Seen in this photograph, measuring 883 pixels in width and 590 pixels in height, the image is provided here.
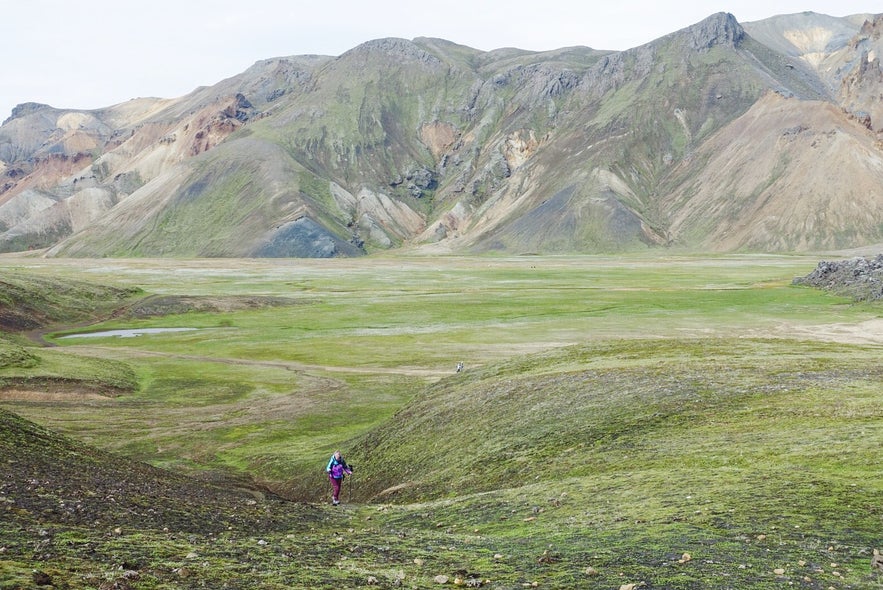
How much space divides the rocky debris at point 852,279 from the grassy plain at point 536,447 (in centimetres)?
3218

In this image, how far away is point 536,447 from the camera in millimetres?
35062

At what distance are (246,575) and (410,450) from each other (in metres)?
24.0

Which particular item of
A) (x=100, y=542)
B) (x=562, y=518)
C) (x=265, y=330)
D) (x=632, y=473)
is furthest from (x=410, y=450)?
(x=265, y=330)

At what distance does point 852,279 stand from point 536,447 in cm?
12092

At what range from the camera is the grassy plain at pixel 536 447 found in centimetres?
1855

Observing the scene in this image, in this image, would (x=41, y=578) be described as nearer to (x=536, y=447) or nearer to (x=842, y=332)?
(x=536, y=447)

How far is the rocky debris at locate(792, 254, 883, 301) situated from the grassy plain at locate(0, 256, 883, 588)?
32181 millimetres

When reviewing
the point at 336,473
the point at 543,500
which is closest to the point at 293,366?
the point at 336,473

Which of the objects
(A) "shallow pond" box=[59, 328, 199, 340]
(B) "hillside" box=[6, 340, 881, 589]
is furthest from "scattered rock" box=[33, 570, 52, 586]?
(A) "shallow pond" box=[59, 328, 199, 340]

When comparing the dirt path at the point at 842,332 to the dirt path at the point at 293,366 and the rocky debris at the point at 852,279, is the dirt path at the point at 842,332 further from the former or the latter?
the dirt path at the point at 293,366

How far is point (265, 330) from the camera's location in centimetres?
11531

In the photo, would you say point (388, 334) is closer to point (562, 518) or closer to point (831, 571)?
point (562, 518)

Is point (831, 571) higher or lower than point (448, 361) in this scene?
higher

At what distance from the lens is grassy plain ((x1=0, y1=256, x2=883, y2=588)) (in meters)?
18.5
